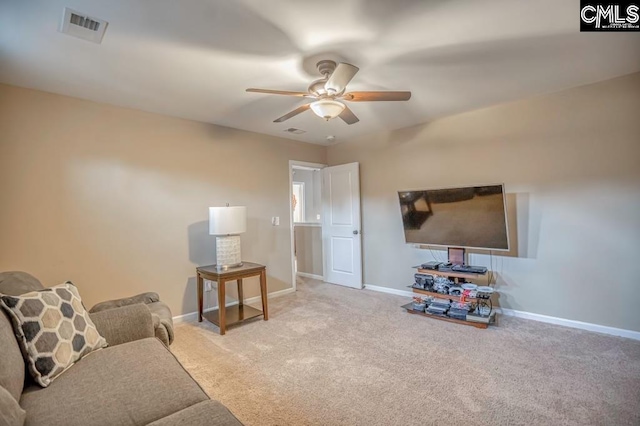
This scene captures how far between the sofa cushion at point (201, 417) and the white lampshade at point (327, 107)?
2.04 m

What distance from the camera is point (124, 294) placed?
3.21 metres

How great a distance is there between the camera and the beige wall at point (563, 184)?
2852 mm

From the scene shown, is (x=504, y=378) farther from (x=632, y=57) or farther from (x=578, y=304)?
(x=632, y=57)

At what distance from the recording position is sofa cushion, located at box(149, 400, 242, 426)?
1100 mm

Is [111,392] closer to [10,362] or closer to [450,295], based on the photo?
[10,362]

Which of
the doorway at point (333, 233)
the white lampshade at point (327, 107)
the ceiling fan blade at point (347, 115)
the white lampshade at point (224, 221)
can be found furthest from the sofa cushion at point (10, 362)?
the doorway at point (333, 233)

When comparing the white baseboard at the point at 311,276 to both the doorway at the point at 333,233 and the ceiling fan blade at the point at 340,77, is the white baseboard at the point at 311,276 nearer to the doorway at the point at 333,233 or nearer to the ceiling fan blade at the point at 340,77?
the doorway at the point at 333,233

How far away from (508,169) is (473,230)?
816 millimetres

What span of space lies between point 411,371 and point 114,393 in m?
1.97

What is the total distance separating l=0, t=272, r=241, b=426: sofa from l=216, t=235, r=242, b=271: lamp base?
1.70 meters

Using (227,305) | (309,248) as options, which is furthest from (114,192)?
(309,248)

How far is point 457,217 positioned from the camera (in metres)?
3.58

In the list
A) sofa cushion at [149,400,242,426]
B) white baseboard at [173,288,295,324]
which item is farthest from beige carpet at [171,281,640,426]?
sofa cushion at [149,400,242,426]

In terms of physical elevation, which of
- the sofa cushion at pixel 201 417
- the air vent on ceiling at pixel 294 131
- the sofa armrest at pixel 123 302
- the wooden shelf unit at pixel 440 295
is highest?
the air vent on ceiling at pixel 294 131
